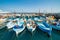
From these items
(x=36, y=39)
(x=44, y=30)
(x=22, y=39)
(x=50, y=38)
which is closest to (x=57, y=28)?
(x=44, y=30)

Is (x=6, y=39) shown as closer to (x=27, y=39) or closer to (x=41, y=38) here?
(x=27, y=39)

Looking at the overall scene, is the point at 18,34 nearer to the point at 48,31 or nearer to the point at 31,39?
the point at 31,39

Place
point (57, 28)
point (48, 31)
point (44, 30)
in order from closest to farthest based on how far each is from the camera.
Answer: point (48, 31) → point (44, 30) → point (57, 28)

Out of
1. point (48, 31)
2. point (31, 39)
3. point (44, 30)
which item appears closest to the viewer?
point (31, 39)

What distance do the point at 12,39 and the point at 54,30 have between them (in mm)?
3064

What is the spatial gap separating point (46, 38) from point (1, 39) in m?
2.30

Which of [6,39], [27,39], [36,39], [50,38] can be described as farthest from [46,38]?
[6,39]

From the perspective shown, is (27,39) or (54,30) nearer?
(27,39)

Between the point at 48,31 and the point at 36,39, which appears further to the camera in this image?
the point at 48,31

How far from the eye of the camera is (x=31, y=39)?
17.0 feet


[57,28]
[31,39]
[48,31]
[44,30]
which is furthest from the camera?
[57,28]

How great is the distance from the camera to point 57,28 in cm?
685

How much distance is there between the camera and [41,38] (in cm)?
537

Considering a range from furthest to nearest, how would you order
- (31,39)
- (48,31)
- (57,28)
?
(57,28)
(48,31)
(31,39)
